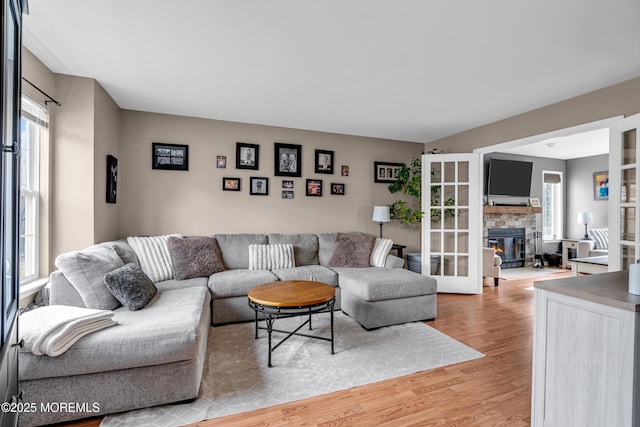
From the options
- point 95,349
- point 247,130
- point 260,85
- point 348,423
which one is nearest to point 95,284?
point 95,349

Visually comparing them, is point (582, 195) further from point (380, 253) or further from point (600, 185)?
point (380, 253)

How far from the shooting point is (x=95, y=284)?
223 cm

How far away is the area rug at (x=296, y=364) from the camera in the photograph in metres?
1.85

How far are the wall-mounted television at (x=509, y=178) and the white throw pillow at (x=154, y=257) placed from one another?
19.2 feet

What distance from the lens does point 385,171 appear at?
16.4ft

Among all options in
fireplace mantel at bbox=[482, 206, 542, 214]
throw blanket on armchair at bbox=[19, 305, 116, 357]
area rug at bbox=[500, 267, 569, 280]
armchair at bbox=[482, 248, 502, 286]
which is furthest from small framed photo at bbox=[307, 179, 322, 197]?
area rug at bbox=[500, 267, 569, 280]

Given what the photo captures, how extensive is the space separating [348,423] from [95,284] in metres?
1.97

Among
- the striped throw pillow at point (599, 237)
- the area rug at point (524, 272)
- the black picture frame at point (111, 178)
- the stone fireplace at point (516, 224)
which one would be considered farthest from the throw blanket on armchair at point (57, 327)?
the striped throw pillow at point (599, 237)

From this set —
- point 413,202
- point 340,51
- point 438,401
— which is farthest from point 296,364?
point 413,202

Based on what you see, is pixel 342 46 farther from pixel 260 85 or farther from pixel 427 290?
pixel 427 290

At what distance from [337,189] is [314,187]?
0.38 meters

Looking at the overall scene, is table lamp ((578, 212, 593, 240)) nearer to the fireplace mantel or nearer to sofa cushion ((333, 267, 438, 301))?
the fireplace mantel

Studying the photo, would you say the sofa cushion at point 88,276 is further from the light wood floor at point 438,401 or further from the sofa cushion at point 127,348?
the light wood floor at point 438,401

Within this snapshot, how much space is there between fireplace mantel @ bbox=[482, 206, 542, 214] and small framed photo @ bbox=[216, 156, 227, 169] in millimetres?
4851
